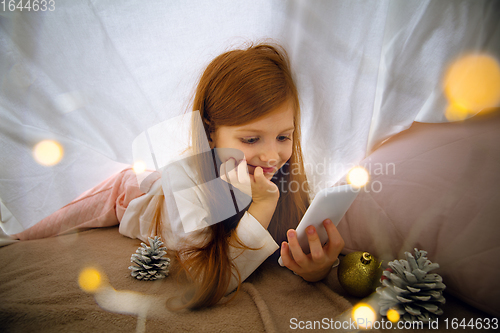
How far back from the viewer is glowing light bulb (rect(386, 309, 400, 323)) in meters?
0.49

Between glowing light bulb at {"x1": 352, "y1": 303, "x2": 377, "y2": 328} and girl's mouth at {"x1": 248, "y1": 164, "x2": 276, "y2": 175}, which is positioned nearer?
glowing light bulb at {"x1": 352, "y1": 303, "x2": 377, "y2": 328}

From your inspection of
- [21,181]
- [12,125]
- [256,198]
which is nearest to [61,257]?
[21,181]

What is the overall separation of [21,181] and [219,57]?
0.71m

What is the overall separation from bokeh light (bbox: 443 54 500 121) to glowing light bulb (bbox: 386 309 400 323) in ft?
1.66

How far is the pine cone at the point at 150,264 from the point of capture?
0.64 meters

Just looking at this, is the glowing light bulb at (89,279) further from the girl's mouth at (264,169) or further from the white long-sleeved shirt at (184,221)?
the girl's mouth at (264,169)

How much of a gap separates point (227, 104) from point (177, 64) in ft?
0.73

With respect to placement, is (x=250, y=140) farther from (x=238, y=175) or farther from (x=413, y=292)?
(x=413, y=292)

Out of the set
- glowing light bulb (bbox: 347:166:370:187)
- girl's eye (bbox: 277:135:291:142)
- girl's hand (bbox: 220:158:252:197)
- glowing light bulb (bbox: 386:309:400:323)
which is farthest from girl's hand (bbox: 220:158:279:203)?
glowing light bulb (bbox: 386:309:400:323)

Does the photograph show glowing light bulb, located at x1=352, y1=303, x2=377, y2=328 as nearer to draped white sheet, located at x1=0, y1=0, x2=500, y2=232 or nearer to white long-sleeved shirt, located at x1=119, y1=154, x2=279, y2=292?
white long-sleeved shirt, located at x1=119, y1=154, x2=279, y2=292

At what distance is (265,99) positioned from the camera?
622mm

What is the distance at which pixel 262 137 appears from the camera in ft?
2.06

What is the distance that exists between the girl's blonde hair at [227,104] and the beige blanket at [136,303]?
0.19ft

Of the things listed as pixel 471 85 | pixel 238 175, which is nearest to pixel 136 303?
pixel 238 175
